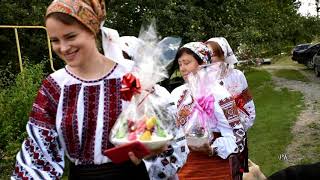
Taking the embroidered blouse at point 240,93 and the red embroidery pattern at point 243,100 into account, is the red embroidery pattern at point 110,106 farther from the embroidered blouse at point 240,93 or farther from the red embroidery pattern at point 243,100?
the red embroidery pattern at point 243,100

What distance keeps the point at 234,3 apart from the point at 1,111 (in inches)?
266

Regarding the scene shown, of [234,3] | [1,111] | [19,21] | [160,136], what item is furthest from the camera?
[19,21]

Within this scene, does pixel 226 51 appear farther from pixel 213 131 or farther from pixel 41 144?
pixel 41 144

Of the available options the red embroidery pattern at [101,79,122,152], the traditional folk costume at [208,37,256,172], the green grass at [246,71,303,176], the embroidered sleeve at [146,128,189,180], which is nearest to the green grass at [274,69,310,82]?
the green grass at [246,71,303,176]

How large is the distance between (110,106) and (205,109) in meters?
1.58

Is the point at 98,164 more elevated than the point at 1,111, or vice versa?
the point at 98,164

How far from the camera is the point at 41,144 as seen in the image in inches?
87.0

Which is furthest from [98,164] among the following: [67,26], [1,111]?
[1,111]

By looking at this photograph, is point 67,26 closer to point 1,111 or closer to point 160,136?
point 160,136

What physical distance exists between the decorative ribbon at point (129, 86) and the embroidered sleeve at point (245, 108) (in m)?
2.91

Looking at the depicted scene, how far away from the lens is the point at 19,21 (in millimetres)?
13266

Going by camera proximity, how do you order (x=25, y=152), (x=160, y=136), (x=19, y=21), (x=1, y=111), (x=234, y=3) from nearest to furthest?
1. (x=160, y=136)
2. (x=25, y=152)
3. (x=1, y=111)
4. (x=234, y=3)
5. (x=19, y=21)

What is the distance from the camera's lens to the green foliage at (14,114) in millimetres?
6461

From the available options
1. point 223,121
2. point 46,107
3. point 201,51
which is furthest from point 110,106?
point 201,51
